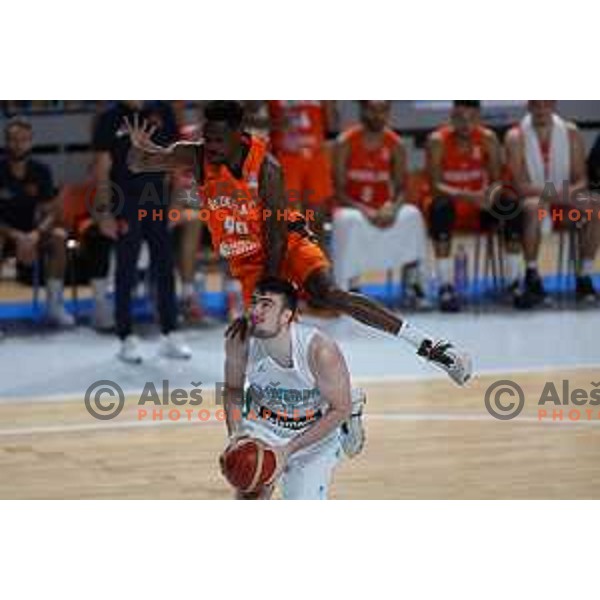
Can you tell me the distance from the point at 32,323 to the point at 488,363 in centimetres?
189

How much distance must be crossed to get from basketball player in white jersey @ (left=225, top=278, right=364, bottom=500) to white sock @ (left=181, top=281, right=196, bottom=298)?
57 centimetres

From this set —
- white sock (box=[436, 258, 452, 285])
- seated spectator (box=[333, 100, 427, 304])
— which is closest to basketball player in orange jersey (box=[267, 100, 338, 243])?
seated spectator (box=[333, 100, 427, 304])

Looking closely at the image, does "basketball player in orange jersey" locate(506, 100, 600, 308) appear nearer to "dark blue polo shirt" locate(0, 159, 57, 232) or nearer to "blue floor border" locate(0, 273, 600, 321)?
"blue floor border" locate(0, 273, 600, 321)

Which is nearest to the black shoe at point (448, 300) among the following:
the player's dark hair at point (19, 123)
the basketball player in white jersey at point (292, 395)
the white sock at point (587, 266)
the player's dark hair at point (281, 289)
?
the white sock at point (587, 266)

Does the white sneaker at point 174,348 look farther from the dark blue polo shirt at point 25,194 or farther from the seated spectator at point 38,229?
the dark blue polo shirt at point 25,194

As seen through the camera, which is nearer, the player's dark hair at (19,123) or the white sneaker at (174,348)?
the player's dark hair at (19,123)

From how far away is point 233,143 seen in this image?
9.38 m

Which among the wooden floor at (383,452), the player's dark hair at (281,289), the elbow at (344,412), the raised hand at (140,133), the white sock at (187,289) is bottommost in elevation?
the wooden floor at (383,452)

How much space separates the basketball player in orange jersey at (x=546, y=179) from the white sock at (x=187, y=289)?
1.41m

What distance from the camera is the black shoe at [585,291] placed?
1005 centimetres

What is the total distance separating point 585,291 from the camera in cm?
1007

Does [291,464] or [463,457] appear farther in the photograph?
[463,457]
